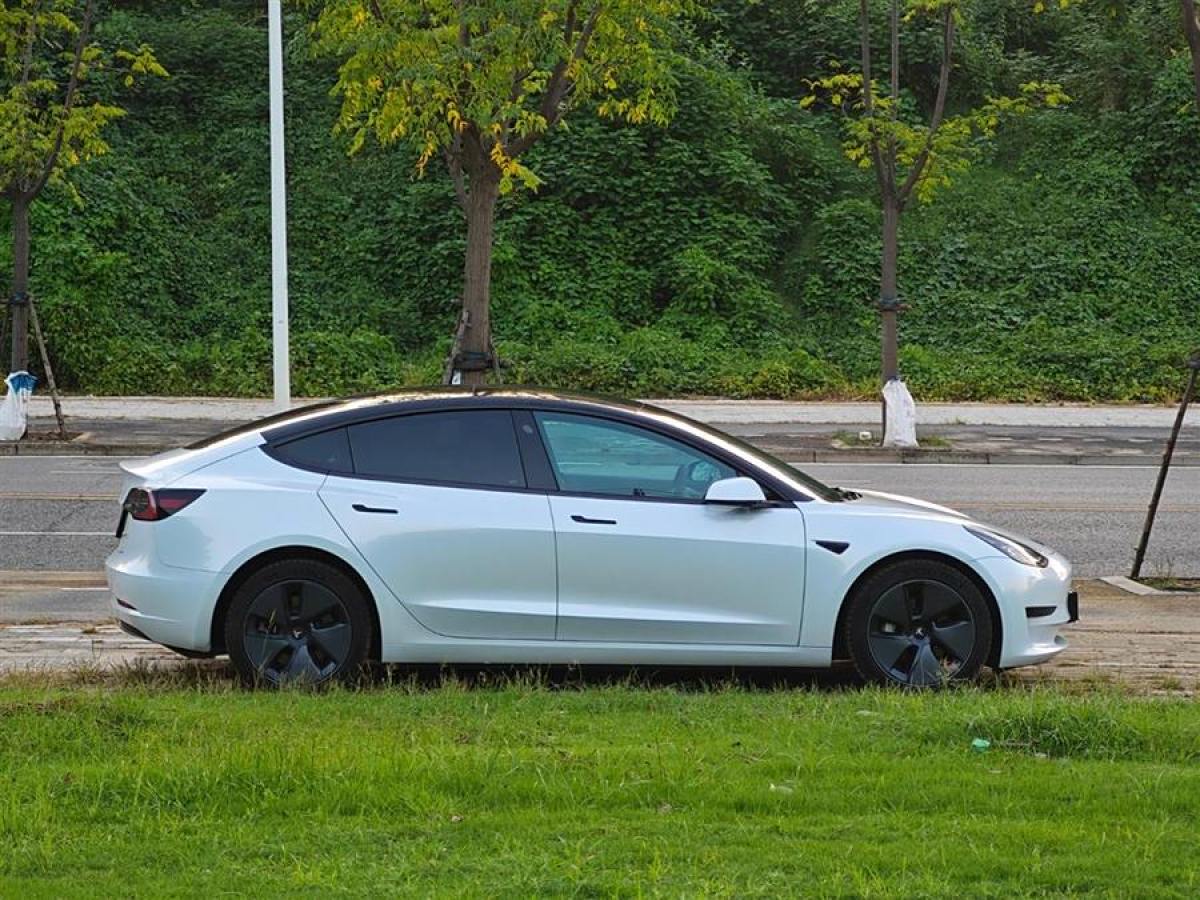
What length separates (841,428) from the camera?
23203 millimetres

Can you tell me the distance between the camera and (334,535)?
7.79m

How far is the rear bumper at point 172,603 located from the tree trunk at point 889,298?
14.2 meters

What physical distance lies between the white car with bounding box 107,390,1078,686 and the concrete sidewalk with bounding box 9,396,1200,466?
39.7 ft

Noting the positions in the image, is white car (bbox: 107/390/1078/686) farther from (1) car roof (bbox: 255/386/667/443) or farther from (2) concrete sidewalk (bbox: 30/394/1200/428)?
(2) concrete sidewalk (bbox: 30/394/1200/428)

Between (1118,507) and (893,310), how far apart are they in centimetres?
559

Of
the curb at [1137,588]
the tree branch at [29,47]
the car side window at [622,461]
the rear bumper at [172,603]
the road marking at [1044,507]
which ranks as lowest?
the road marking at [1044,507]

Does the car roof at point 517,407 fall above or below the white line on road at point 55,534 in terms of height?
above

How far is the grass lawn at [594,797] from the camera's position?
452 cm

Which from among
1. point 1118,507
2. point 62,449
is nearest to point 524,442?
point 1118,507

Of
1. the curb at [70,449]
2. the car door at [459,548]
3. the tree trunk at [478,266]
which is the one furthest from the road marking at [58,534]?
the curb at [70,449]

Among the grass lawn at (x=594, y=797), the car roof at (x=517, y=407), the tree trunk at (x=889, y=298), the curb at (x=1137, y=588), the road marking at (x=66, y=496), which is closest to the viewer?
the grass lawn at (x=594, y=797)

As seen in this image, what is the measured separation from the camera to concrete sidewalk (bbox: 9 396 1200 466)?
2036 cm

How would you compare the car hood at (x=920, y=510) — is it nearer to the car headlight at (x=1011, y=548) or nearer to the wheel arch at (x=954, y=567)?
the car headlight at (x=1011, y=548)

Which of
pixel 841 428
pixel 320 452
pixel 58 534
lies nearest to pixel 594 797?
pixel 320 452
